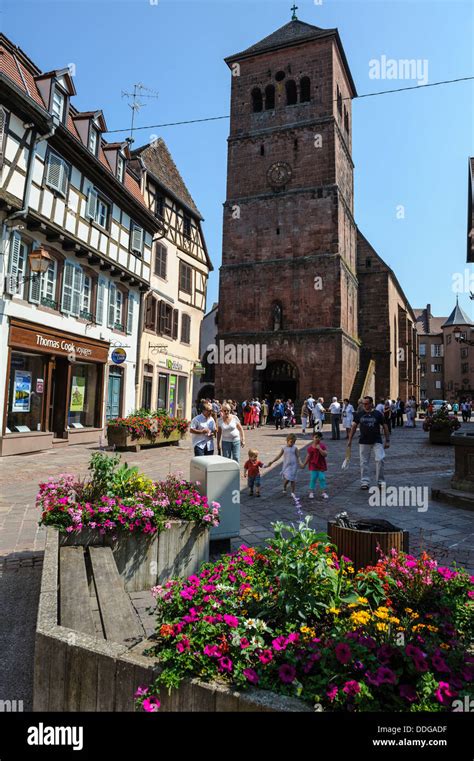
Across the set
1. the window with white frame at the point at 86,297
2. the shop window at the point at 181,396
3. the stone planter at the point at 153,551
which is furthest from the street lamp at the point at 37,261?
the shop window at the point at 181,396

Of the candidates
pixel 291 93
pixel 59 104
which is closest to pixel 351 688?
pixel 59 104

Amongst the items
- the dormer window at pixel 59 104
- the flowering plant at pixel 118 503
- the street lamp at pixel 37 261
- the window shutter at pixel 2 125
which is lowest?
the flowering plant at pixel 118 503

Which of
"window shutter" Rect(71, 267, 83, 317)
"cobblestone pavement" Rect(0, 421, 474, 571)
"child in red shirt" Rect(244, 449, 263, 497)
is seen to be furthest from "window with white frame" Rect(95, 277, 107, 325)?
"child in red shirt" Rect(244, 449, 263, 497)

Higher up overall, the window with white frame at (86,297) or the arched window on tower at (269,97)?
the arched window on tower at (269,97)

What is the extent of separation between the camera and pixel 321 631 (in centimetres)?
253

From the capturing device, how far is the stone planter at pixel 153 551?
434 centimetres

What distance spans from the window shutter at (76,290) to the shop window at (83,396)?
6.16 feet

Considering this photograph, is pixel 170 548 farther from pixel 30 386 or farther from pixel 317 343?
pixel 317 343

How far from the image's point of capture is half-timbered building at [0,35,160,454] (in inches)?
491

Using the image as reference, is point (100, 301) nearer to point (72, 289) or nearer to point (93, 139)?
point (72, 289)

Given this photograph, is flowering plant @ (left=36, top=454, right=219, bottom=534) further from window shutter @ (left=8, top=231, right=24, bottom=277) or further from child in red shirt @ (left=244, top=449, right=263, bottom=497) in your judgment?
window shutter @ (left=8, top=231, right=24, bottom=277)

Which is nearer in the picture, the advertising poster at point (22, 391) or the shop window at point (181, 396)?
the advertising poster at point (22, 391)

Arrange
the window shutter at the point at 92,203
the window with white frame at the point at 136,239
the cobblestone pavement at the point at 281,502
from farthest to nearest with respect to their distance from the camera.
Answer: the window with white frame at the point at 136,239, the window shutter at the point at 92,203, the cobblestone pavement at the point at 281,502

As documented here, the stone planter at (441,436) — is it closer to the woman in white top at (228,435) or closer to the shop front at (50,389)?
the woman in white top at (228,435)
